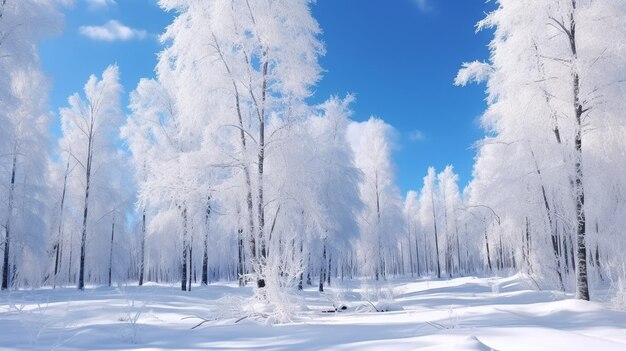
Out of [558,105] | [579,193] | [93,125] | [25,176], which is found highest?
[93,125]

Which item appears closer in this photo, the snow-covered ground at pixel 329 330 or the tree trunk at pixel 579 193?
the snow-covered ground at pixel 329 330

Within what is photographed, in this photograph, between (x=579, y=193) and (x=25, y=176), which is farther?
(x=25, y=176)

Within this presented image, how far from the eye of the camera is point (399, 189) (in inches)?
1198

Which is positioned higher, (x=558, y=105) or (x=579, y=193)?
(x=558, y=105)

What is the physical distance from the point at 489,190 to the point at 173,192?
25.2 feet

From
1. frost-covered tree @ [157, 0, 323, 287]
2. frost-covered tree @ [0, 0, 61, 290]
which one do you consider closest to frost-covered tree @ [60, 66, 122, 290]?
frost-covered tree @ [0, 0, 61, 290]

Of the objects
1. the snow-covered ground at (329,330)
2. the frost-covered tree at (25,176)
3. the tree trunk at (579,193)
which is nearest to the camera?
the snow-covered ground at (329,330)

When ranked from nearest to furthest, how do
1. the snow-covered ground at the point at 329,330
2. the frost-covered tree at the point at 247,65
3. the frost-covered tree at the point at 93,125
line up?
1. the snow-covered ground at the point at 329,330
2. the frost-covered tree at the point at 247,65
3. the frost-covered tree at the point at 93,125

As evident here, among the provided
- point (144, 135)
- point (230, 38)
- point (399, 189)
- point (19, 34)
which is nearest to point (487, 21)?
point (230, 38)

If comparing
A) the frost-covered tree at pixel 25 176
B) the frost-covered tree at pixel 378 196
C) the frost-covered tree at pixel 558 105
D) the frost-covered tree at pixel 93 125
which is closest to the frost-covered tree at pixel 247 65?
the frost-covered tree at pixel 558 105

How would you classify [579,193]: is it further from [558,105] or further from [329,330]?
[329,330]

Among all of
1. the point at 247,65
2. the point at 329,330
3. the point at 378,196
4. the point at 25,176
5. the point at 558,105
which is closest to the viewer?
the point at 329,330

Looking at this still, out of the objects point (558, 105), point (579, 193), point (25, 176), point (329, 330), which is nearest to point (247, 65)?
point (329, 330)

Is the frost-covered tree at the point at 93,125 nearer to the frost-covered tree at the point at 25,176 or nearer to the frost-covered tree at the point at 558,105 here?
the frost-covered tree at the point at 25,176
